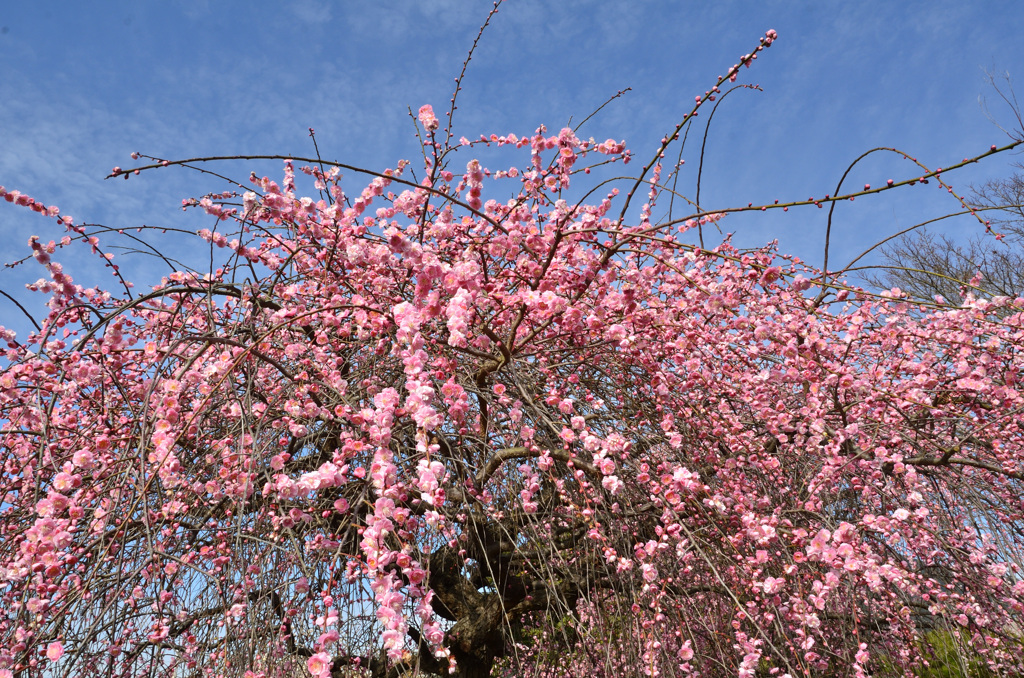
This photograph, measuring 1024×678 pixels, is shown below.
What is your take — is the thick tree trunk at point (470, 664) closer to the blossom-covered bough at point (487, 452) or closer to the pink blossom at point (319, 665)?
the blossom-covered bough at point (487, 452)

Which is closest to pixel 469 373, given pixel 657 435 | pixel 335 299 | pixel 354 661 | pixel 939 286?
pixel 335 299

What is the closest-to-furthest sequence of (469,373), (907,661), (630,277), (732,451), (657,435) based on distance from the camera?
(469,373), (630,277), (657,435), (732,451), (907,661)

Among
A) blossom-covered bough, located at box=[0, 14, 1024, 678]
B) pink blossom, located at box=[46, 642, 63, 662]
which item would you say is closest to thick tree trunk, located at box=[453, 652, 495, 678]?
blossom-covered bough, located at box=[0, 14, 1024, 678]

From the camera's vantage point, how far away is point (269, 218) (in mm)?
3174

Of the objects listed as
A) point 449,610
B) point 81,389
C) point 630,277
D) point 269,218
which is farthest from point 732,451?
point 81,389

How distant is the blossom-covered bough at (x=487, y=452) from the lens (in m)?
2.17

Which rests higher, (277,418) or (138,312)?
(138,312)


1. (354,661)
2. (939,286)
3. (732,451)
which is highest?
(939,286)

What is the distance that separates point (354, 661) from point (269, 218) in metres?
2.39

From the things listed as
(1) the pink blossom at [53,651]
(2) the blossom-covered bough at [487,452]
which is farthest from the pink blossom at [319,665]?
(1) the pink blossom at [53,651]

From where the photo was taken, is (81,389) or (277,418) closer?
(277,418)

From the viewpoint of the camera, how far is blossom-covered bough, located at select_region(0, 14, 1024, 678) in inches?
85.6

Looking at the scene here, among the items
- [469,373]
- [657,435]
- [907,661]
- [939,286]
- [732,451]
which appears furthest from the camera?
[939,286]

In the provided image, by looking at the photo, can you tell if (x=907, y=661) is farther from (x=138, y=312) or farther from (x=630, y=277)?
(x=138, y=312)
